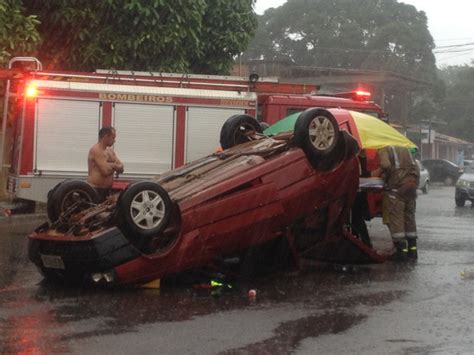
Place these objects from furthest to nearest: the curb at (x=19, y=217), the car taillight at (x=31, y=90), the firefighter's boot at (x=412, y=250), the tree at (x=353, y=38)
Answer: the tree at (x=353, y=38)
the curb at (x=19, y=217)
the car taillight at (x=31, y=90)
the firefighter's boot at (x=412, y=250)

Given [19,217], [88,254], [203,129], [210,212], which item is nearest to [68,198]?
[88,254]

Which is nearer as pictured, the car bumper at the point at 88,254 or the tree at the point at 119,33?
the car bumper at the point at 88,254

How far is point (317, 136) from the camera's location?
8523mm

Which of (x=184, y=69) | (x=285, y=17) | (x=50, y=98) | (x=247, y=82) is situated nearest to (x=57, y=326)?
(x=50, y=98)

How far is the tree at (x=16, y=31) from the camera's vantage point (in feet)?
50.0

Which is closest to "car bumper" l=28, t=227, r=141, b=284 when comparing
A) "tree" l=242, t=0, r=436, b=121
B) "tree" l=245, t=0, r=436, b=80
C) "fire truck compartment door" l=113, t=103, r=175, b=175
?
"fire truck compartment door" l=113, t=103, r=175, b=175

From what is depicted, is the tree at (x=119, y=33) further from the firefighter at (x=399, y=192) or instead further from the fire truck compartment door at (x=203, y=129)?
the firefighter at (x=399, y=192)

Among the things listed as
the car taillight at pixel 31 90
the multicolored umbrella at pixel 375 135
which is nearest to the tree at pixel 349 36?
the car taillight at pixel 31 90

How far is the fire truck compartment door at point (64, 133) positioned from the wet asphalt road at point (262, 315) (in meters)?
4.51

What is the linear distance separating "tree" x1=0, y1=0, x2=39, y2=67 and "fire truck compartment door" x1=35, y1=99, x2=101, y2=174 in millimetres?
1886

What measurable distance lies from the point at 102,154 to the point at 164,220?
3575mm

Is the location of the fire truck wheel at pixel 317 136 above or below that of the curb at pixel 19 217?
above

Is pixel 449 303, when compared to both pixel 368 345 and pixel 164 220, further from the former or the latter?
pixel 164 220

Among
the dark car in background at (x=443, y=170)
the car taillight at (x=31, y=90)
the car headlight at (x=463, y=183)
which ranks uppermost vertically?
the car taillight at (x=31, y=90)
